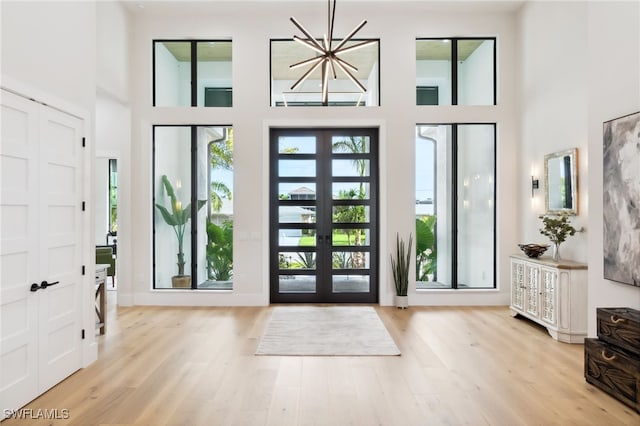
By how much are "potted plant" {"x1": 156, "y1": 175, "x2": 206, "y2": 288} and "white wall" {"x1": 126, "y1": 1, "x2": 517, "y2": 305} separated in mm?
204

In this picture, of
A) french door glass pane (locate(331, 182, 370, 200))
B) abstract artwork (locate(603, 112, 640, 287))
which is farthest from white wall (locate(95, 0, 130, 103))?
abstract artwork (locate(603, 112, 640, 287))

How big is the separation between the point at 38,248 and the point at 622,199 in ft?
16.2

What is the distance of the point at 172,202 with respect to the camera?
6184 mm

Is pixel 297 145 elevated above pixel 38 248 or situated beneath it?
elevated above

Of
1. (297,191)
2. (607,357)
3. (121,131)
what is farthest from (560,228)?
(121,131)

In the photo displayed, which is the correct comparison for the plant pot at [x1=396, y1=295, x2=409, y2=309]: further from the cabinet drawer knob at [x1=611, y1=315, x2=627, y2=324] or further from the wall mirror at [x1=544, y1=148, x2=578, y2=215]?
the cabinet drawer knob at [x1=611, y1=315, x2=627, y2=324]

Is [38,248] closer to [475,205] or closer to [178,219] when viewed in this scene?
[178,219]

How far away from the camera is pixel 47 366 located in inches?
123

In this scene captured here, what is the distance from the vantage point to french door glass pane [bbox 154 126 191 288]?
616 centimetres

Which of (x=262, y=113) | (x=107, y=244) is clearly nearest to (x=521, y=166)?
(x=262, y=113)

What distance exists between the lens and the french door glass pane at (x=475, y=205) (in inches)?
242

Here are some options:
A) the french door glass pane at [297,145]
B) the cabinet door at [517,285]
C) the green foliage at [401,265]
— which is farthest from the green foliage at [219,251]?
the cabinet door at [517,285]

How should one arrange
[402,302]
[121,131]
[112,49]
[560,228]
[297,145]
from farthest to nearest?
[297,145], [121,131], [402,302], [112,49], [560,228]

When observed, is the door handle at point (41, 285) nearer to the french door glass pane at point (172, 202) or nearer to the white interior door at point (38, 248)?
the white interior door at point (38, 248)
